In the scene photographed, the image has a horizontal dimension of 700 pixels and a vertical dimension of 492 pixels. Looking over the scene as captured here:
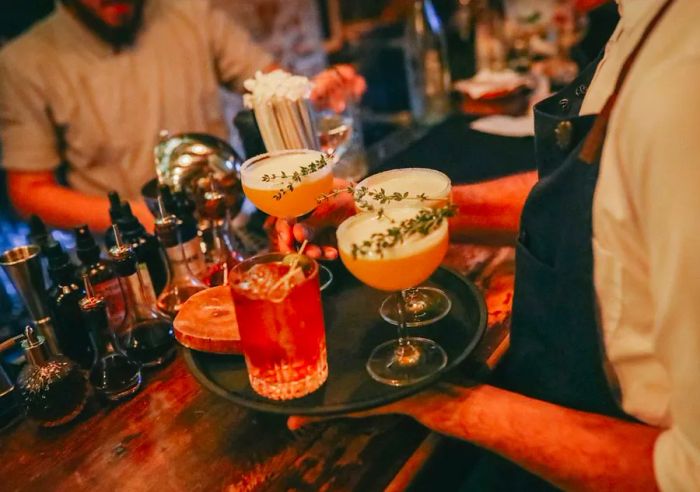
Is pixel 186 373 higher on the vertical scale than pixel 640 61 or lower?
lower

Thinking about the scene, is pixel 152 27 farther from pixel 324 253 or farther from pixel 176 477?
pixel 176 477

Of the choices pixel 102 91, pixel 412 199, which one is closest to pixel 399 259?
pixel 412 199

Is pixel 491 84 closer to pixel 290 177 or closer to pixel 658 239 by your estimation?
pixel 290 177

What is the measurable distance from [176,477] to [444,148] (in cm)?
180

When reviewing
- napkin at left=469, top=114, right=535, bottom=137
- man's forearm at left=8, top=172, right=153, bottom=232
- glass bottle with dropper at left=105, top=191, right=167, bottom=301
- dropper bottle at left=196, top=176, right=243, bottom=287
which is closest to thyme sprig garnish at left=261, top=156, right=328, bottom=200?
dropper bottle at left=196, top=176, right=243, bottom=287

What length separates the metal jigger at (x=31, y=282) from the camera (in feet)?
4.41

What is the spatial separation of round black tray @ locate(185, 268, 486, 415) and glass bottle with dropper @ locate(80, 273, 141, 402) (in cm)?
17

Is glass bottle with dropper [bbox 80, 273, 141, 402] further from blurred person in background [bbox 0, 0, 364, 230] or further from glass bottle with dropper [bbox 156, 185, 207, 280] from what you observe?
blurred person in background [bbox 0, 0, 364, 230]

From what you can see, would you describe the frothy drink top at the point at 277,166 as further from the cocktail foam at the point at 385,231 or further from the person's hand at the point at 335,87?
the person's hand at the point at 335,87

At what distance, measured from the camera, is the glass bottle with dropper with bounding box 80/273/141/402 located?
1242mm

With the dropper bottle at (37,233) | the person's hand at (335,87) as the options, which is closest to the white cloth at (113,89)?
the person's hand at (335,87)

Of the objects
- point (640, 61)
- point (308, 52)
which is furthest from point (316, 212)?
point (308, 52)

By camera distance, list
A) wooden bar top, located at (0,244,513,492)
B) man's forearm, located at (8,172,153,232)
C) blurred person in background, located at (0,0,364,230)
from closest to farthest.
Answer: wooden bar top, located at (0,244,513,492), man's forearm, located at (8,172,153,232), blurred person in background, located at (0,0,364,230)

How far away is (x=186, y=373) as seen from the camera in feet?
4.33
